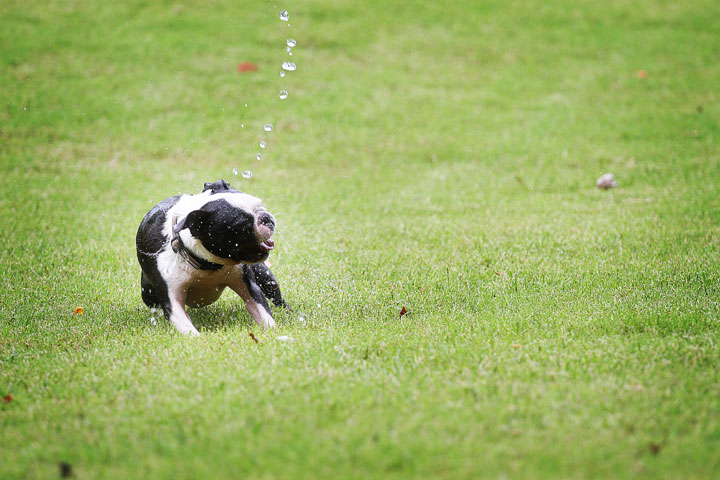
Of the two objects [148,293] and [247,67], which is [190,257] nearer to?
[148,293]

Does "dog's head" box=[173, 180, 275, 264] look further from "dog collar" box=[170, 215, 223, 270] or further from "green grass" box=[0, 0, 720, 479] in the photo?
"green grass" box=[0, 0, 720, 479]

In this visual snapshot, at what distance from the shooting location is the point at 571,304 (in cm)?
557

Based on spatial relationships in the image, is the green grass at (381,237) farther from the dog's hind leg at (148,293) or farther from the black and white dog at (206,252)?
the black and white dog at (206,252)

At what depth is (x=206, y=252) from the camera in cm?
502

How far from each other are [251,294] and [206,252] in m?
0.64

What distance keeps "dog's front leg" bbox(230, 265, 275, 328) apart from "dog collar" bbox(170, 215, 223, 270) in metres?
0.36

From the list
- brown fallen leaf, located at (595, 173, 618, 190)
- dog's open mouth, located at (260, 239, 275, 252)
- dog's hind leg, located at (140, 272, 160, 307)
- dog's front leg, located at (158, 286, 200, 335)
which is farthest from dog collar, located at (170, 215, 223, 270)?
brown fallen leaf, located at (595, 173, 618, 190)

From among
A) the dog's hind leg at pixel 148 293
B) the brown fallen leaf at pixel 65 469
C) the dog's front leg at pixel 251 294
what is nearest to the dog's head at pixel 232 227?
the dog's front leg at pixel 251 294

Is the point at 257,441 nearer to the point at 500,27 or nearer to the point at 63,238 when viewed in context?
the point at 63,238

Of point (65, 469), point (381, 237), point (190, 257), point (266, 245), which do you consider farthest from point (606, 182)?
point (65, 469)

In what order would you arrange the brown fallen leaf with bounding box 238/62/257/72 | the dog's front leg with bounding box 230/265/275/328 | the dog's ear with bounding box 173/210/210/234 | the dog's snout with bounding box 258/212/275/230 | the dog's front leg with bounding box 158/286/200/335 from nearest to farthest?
the dog's ear with bounding box 173/210/210/234 < the dog's snout with bounding box 258/212/275/230 < the dog's front leg with bounding box 158/286/200/335 < the dog's front leg with bounding box 230/265/275/328 < the brown fallen leaf with bounding box 238/62/257/72

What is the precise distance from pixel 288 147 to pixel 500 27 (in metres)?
8.29

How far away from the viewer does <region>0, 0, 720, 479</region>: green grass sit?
3.46 metres

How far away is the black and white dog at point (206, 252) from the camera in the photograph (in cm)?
490
